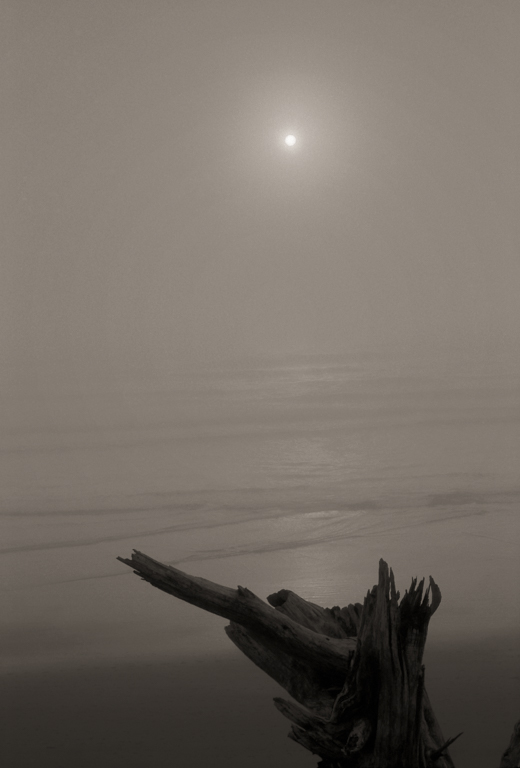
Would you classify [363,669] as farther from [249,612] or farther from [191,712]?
[191,712]

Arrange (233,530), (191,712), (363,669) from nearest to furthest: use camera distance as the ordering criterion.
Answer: (363,669), (191,712), (233,530)

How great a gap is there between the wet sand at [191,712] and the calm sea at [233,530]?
0.04 feet

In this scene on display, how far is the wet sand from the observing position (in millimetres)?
4703

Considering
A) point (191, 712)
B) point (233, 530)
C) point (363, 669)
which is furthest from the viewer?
point (233, 530)

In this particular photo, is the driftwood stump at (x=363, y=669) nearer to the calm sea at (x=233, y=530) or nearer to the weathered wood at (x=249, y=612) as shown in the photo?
the weathered wood at (x=249, y=612)

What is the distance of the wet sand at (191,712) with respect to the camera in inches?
185

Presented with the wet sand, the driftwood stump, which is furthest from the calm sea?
the driftwood stump

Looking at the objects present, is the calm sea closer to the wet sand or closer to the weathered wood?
the wet sand

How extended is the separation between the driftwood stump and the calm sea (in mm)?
1903

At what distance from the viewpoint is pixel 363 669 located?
9.46ft

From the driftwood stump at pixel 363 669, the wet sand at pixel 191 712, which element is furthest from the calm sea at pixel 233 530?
the driftwood stump at pixel 363 669

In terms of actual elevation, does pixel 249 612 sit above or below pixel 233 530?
below

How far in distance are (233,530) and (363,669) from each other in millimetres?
4710

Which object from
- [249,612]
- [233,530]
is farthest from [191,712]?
[233,530]
